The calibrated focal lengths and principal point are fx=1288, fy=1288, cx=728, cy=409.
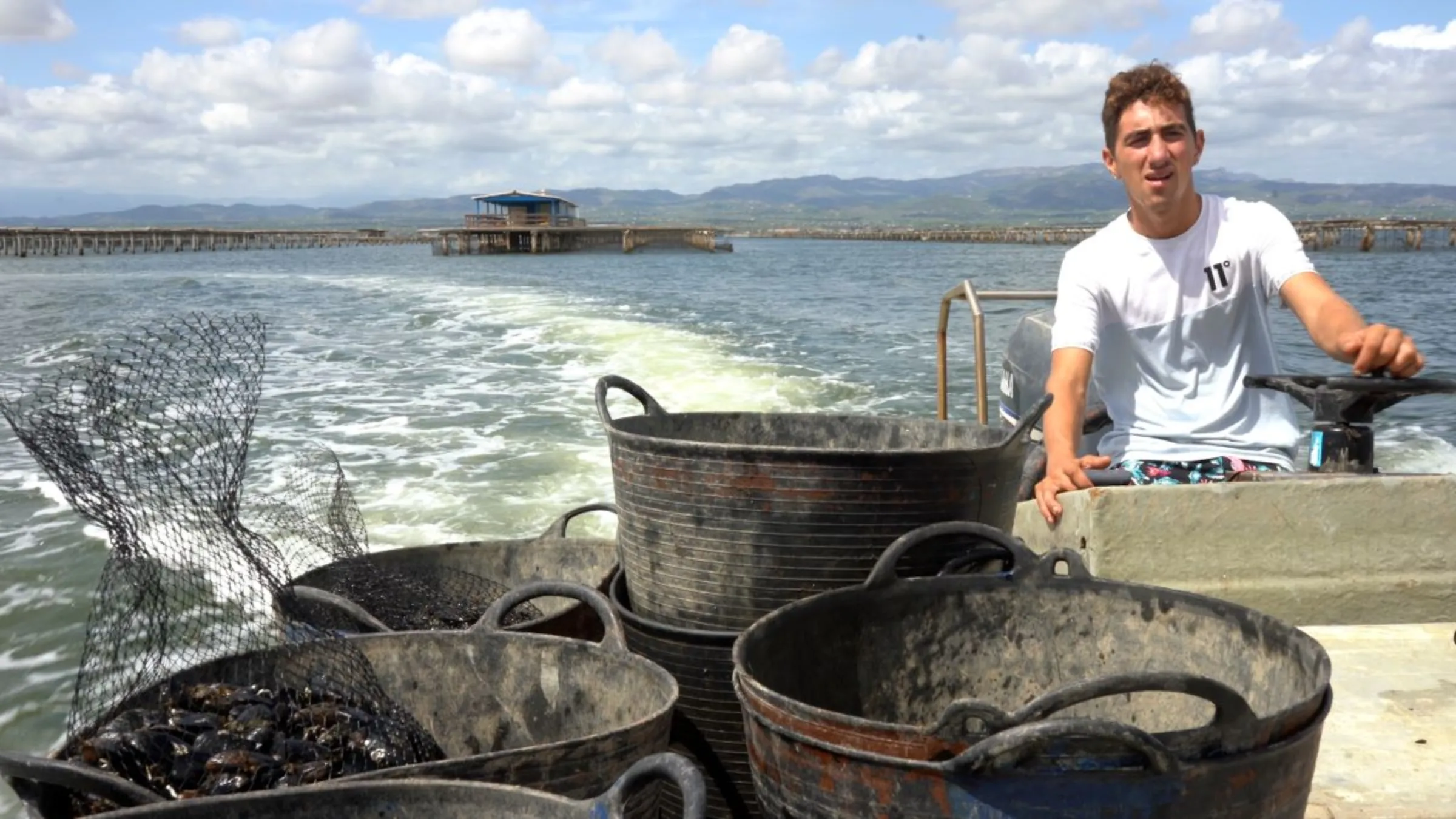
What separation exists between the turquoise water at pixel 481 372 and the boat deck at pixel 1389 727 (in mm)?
5087

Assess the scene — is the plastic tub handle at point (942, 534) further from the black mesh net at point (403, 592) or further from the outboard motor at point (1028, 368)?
the outboard motor at point (1028, 368)

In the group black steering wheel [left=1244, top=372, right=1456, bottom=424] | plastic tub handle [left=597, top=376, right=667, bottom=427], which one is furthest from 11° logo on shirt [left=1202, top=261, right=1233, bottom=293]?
plastic tub handle [left=597, top=376, right=667, bottom=427]

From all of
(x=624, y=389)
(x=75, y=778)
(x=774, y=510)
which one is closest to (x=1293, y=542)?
(x=774, y=510)

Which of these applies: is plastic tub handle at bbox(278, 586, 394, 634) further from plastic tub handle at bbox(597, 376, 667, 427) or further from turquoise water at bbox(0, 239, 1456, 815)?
turquoise water at bbox(0, 239, 1456, 815)

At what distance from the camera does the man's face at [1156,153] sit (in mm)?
3762

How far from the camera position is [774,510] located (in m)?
3.01

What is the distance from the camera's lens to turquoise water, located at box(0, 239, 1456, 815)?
9.09 meters

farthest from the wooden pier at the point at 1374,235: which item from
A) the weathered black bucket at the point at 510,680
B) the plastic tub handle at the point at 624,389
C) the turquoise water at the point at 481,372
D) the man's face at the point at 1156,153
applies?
the weathered black bucket at the point at 510,680

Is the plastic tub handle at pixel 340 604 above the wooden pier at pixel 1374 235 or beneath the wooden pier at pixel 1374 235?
above

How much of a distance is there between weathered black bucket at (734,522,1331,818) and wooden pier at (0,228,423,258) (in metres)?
75.8

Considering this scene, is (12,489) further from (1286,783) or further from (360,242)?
(360,242)

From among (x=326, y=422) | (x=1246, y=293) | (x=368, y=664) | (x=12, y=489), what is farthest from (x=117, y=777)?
(x=326, y=422)

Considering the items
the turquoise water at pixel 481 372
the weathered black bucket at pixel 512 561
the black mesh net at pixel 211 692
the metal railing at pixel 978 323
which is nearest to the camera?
the black mesh net at pixel 211 692

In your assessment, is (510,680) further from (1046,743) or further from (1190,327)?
(1190,327)
